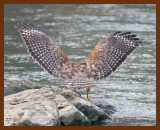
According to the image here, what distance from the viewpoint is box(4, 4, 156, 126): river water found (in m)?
9.91

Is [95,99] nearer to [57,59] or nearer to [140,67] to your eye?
[57,59]

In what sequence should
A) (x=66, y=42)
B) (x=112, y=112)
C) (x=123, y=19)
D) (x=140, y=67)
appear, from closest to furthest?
(x=112, y=112)
(x=140, y=67)
(x=66, y=42)
(x=123, y=19)

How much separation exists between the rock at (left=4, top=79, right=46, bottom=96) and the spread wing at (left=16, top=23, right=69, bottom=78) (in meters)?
0.73

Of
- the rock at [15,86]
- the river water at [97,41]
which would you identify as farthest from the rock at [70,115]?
the rock at [15,86]

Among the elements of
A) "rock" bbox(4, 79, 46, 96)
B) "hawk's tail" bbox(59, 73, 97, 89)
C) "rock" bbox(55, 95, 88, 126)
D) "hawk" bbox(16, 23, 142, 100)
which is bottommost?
"rock" bbox(55, 95, 88, 126)

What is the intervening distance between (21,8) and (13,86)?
1090 cm

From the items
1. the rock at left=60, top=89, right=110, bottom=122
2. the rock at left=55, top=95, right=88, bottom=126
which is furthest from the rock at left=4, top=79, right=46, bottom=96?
the rock at left=55, top=95, right=88, bottom=126

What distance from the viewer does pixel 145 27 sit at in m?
17.1

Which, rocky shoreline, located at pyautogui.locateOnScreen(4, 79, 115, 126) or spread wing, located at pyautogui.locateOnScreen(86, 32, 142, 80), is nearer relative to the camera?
rocky shoreline, located at pyautogui.locateOnScreen(4, 79, 115, 126)

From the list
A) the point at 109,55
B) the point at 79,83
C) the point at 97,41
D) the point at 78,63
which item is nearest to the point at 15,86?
the point at 78,63

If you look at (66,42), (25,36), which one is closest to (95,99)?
(25,36)

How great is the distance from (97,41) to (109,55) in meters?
5.39

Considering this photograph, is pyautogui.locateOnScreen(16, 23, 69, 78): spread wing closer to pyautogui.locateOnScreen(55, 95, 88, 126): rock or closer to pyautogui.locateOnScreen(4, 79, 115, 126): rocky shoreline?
pyautogui.locateOnScreen(4, 79, 115, 126): rocky shoreline

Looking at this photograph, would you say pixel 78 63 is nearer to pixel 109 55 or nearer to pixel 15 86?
pixel 109 55
